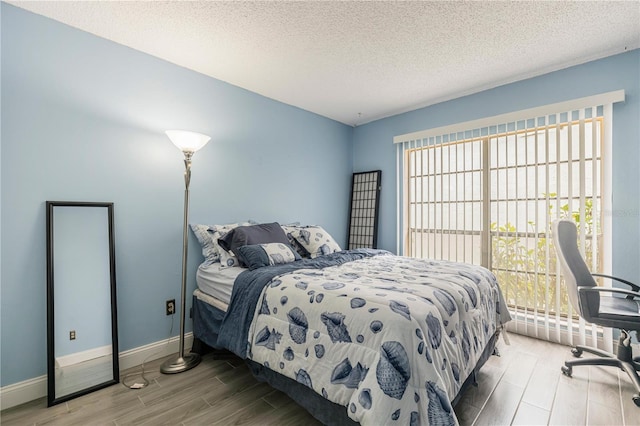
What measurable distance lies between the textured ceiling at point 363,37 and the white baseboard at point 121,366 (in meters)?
2.50

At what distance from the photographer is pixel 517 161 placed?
2.99 metres

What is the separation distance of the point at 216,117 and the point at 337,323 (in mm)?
2406

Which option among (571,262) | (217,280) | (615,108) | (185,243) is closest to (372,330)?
(217,280)

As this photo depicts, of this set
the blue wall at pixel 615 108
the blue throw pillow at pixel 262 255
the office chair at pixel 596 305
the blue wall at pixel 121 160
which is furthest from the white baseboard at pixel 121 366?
the blue wall at pixel 615 108

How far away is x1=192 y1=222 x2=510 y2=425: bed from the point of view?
123cm

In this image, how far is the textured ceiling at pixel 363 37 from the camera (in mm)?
1945

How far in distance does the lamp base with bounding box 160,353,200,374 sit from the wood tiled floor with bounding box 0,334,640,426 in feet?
0.15

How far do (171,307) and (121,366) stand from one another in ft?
1.76

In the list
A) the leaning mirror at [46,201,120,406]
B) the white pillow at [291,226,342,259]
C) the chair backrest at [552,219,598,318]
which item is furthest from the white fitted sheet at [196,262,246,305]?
the chair backrest at [552,219,598,318]

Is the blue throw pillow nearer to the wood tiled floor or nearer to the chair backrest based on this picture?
the wood tiled floor

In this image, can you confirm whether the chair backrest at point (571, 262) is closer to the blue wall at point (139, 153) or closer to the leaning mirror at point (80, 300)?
the blue wall at point (139, 153)

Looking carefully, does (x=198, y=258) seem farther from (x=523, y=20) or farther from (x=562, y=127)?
(x=562, y=127)

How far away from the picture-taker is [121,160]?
232cm

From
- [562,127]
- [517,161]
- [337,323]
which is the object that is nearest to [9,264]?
[337,323]
